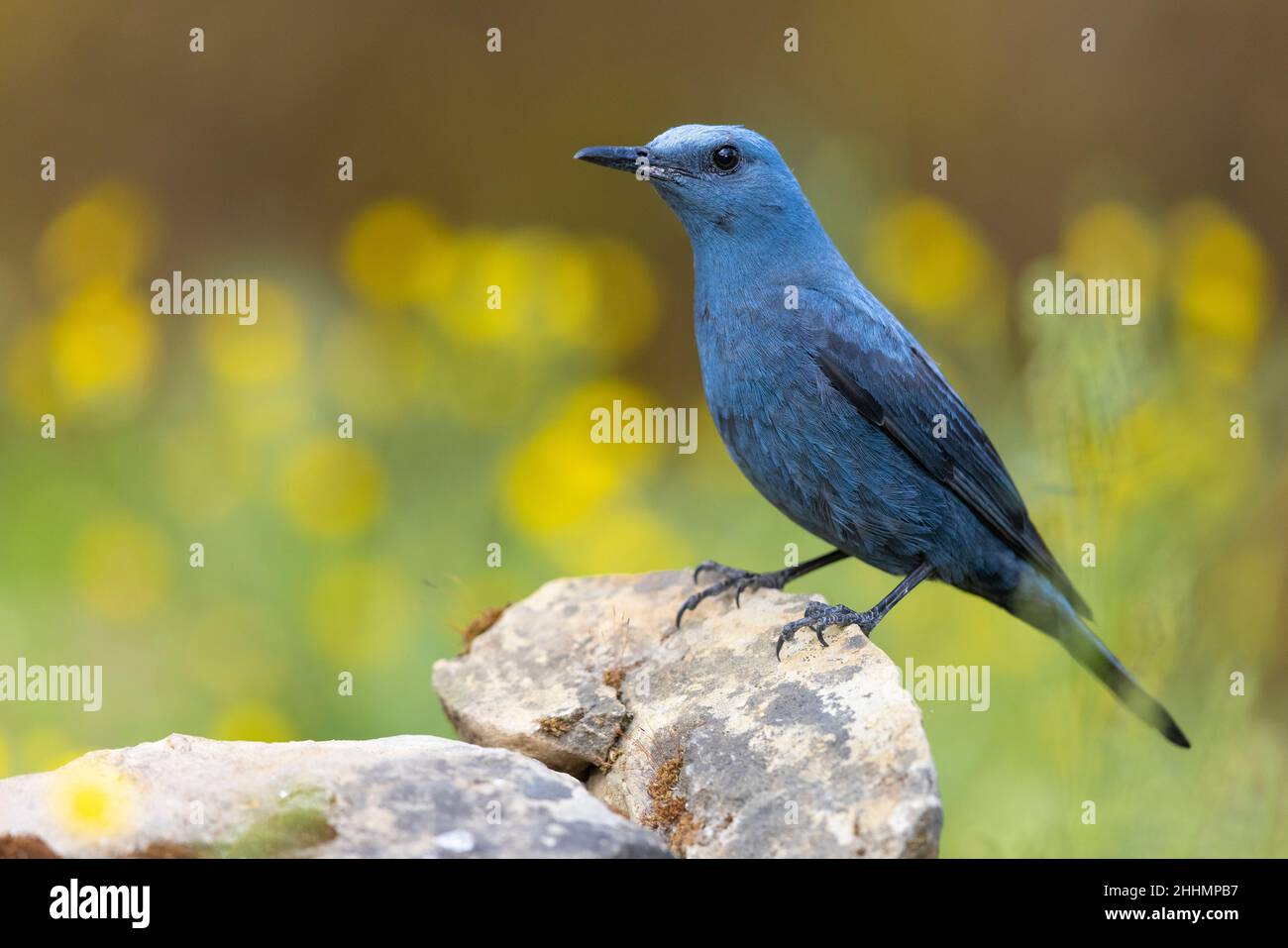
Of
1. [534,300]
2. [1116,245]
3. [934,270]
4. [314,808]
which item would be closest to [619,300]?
[534,300]

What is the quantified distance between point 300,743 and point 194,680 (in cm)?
212

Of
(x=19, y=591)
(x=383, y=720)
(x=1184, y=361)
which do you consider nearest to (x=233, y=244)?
(x=19, y=591)

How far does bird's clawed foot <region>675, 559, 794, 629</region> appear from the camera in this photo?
4.84 m

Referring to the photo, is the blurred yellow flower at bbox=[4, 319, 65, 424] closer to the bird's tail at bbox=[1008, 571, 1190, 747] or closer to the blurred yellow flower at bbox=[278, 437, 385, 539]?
the blurred yellow flower at bbox=[278, 437, 385, 539]

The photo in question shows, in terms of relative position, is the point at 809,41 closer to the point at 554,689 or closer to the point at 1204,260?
the point at 1204,260

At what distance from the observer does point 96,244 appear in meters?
7.29

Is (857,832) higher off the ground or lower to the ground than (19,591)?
lower

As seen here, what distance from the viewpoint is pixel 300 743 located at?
376 cm

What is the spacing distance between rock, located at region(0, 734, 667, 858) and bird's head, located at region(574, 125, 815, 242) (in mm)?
2069

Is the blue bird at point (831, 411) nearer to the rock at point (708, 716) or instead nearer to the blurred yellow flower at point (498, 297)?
the rock at point (708, 716)

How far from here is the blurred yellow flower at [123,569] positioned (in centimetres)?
599

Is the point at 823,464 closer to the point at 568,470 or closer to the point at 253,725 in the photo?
the point at 568,470

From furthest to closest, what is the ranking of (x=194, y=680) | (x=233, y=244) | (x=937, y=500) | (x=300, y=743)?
(x=233, y=244), (x=194, y=680), (x=937, y=500), (x=300, y=743)

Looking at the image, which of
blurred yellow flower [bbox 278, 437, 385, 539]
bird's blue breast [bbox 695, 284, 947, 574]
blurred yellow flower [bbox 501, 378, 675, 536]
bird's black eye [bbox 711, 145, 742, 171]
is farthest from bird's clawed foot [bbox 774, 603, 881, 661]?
blurred yellow flower [bbox 278, 437, 385, 539]
